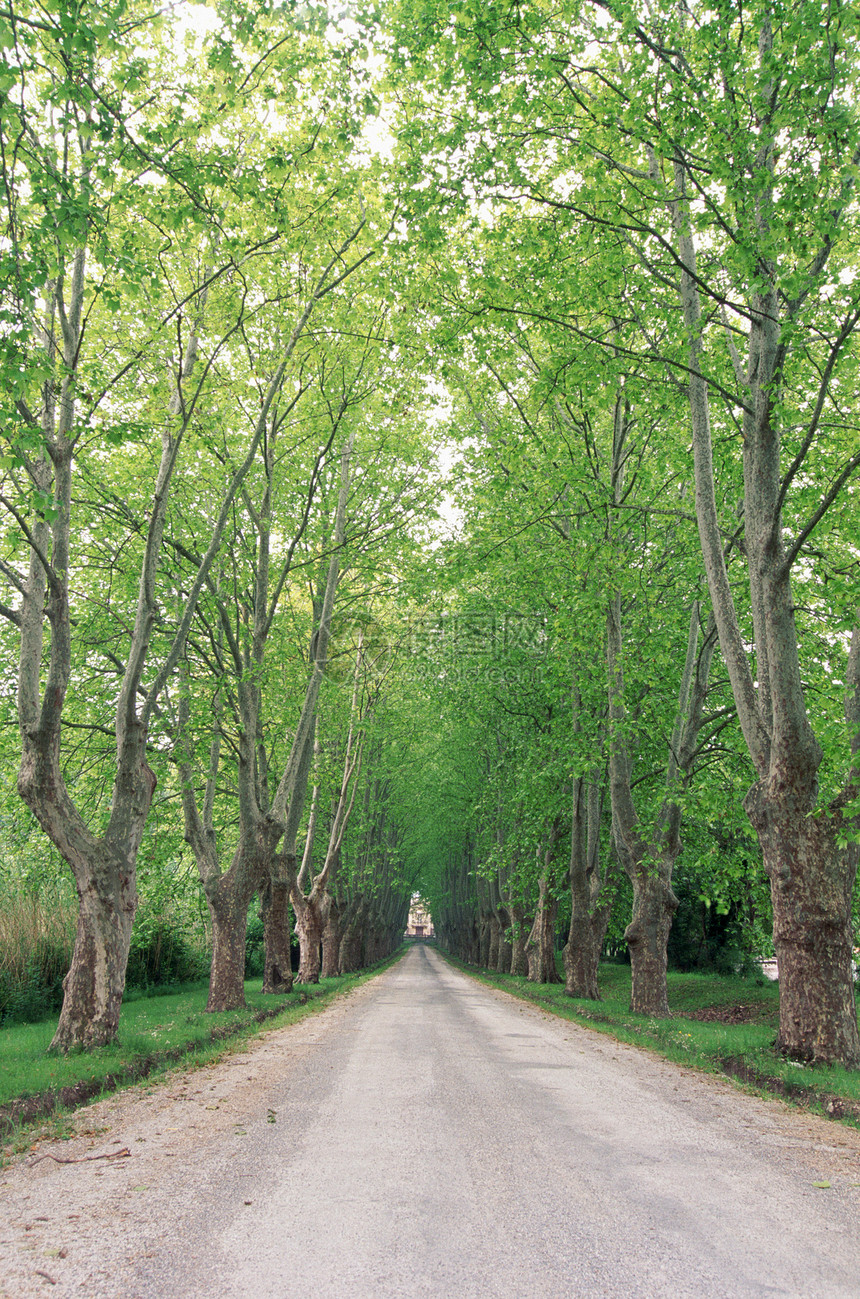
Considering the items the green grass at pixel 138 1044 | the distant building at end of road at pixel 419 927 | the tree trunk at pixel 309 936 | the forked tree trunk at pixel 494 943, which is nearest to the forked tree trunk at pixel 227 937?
the green grass at pixel 138 1044

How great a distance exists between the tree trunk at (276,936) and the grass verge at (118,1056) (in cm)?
208

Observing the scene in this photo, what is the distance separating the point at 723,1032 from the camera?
11617 mm

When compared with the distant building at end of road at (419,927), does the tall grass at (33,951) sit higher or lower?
higher

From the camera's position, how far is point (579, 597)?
40.4 ft

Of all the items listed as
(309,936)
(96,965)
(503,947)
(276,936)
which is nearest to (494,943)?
(503,947)

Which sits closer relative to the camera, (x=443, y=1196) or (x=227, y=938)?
(x=443, y=1196)

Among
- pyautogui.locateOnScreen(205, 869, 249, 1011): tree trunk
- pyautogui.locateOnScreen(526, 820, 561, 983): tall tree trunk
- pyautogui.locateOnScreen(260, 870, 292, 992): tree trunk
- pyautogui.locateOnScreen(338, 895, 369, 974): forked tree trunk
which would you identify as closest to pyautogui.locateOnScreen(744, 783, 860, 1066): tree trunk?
pyautogui.locateOnScreen(205, 869, 249, 1011): tree trunk

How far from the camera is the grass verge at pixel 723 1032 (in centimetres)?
689

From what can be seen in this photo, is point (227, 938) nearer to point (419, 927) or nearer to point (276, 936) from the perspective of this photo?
point (276, 936)

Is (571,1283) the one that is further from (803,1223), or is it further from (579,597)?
(579,597)

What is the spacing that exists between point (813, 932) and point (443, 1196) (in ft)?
19.6

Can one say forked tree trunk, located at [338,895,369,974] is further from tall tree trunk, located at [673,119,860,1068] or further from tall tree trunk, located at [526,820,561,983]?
tall tree trunk, located at [673,119,860,1068]

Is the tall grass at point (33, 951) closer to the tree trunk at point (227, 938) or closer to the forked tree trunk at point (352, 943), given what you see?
the tree trunk at point (227, 938)

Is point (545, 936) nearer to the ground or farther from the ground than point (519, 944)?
farther from the ground
